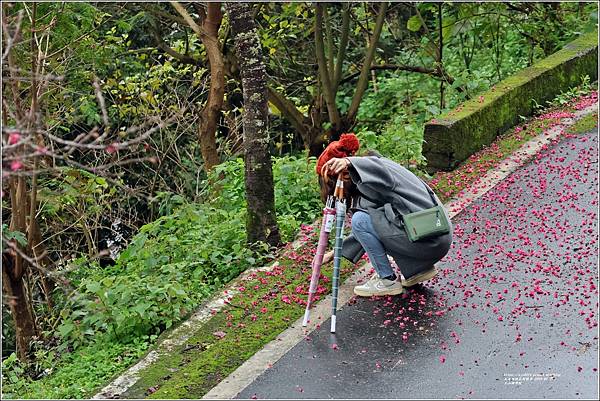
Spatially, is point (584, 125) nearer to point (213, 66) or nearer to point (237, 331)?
point (213, 66)

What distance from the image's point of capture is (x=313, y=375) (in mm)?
6051

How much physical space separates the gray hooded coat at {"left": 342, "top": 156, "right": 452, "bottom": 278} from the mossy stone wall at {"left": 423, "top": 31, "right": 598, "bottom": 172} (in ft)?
9.53

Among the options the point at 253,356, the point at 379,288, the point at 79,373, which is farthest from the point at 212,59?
the point at 253,356

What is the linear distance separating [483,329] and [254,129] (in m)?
2.60

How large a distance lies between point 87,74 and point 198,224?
8.76 ft

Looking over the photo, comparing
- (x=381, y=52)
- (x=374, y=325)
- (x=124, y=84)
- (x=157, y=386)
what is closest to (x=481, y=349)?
(x=374, y=325)

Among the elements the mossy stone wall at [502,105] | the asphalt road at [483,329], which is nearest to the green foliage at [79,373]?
the asphalt road at [483,329]

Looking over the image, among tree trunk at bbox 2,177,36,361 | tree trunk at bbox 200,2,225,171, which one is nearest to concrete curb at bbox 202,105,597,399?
tree trunk at bbox 2,177,36,361

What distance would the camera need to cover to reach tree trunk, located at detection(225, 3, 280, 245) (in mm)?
7746

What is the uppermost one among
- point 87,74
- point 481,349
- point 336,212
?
point 87,74

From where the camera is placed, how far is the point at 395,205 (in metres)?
6.82

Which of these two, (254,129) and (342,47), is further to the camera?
(342,47)

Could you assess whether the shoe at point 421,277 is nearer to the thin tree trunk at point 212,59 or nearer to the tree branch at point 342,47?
the thin tree trunk at point 212,59

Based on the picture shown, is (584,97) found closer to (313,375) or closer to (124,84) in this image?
(124,84)
